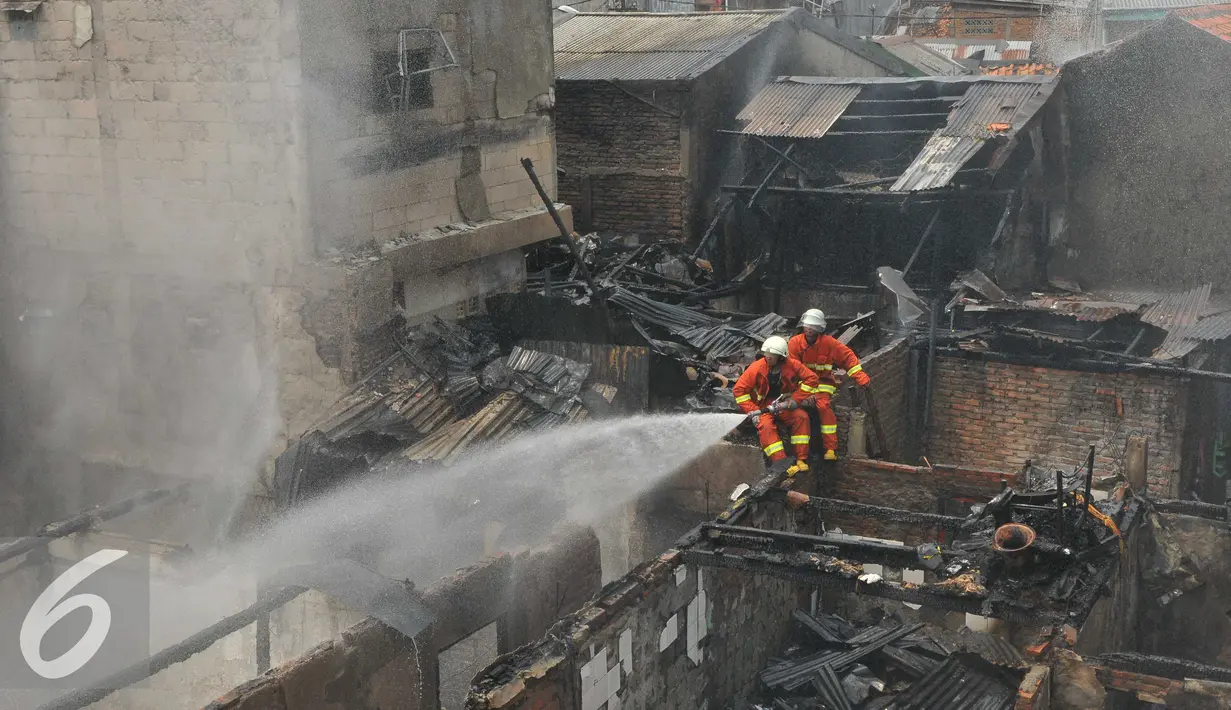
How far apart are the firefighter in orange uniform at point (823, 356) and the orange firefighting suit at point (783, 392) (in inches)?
4.9

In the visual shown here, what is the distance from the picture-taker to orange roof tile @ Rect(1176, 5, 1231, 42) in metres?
20.3

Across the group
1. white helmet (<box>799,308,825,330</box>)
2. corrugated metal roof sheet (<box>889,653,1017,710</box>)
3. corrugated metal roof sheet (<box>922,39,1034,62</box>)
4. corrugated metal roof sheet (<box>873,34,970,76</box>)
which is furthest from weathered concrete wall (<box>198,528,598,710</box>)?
corrugated metal roof sheet (<box>922,39,1034,62</box>)

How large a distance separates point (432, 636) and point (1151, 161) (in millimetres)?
13532

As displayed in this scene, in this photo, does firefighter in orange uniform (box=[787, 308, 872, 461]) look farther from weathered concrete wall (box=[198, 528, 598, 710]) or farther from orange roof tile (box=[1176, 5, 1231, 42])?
orange roof tile (box=[1176, 5, 1231, 42])

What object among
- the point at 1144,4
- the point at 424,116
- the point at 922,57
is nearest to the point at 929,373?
the point at 424,116

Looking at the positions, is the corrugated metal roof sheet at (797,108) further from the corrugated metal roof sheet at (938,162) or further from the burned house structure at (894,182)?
the corrugated metal roof sheet at (938,162)

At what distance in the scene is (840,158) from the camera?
65.6 feet

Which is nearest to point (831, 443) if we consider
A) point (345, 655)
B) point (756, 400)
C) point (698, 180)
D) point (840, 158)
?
point (756, 400)

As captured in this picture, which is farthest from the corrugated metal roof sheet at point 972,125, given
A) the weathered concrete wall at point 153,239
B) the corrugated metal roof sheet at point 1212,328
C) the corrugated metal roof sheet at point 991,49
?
the corrugated metal roof sheet at point 991,49

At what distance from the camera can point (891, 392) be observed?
48.4 feet

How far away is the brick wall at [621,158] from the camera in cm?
2130

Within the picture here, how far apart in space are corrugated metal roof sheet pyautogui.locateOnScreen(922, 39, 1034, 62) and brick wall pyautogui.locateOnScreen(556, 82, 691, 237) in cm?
1149

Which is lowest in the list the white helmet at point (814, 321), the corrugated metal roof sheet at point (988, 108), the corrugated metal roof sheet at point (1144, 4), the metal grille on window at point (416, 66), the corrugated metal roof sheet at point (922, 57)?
the white helmet at point (814, 321)

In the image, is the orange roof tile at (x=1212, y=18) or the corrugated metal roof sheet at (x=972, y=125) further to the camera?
the orange roof tile at (x=1212, y=18)
